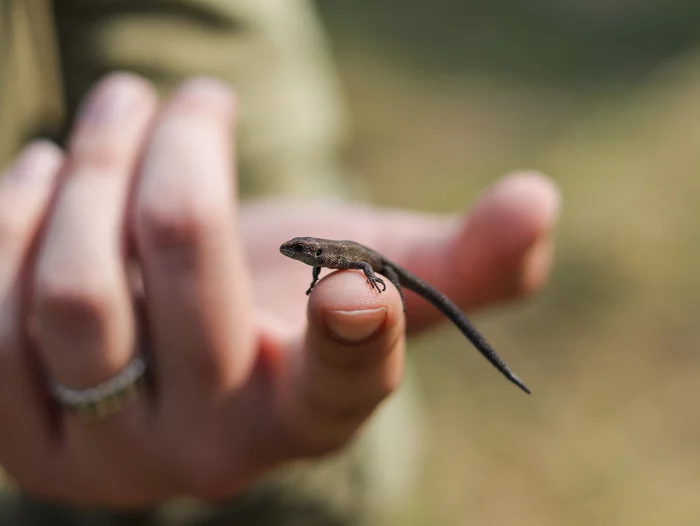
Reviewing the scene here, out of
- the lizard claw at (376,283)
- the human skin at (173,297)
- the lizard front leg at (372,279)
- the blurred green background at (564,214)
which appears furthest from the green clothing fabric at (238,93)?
the lizard claw at (376,283)

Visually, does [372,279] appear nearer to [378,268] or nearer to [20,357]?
[378,268]

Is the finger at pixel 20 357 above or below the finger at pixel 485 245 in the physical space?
below

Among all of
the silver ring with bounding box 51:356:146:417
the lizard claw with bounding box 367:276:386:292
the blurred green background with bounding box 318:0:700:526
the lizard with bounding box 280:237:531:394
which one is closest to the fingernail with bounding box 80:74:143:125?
the silver ring with bounding box 51:356:146:417

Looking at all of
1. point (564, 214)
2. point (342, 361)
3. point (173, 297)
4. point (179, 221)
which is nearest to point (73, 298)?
point (173, 297)

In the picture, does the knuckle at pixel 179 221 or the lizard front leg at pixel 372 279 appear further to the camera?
the knuckle at pixel 179 221

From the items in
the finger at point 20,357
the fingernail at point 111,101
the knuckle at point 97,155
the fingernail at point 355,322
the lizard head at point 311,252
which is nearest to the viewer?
the fingernail at point 355,322

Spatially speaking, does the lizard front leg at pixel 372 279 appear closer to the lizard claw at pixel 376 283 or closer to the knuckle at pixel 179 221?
the lizard claw at pixel 376 283

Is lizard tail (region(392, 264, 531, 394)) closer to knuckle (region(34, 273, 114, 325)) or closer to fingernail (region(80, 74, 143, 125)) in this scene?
knuckle (region(34, 273, 114, 325))
